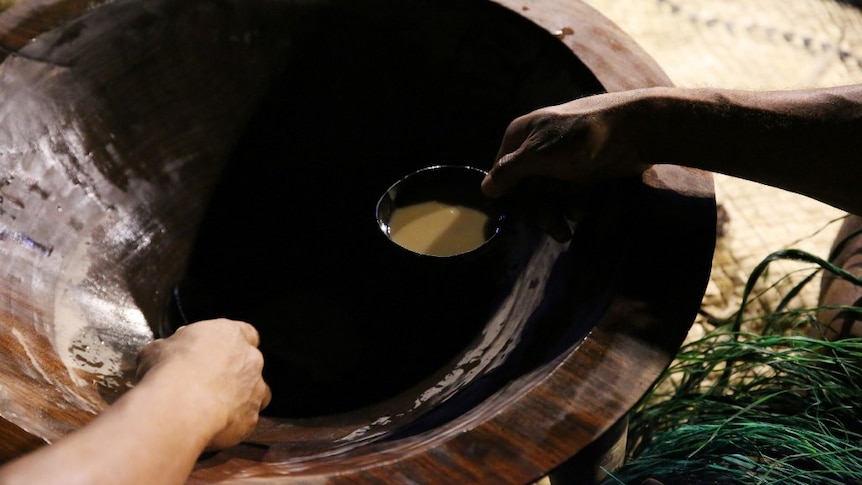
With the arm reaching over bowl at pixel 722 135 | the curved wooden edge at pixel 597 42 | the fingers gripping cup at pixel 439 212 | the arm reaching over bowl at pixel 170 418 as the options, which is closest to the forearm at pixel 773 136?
the arm reaching over bowl at pixel 722 135

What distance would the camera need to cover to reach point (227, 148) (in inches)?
58.4

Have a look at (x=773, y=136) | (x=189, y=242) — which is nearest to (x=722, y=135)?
(x=773, y=136)

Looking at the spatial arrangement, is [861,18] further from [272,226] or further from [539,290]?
[272,226]

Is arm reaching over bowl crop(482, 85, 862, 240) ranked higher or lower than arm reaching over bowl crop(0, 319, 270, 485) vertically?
higher

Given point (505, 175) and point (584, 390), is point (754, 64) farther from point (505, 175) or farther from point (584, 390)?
point (584, 390)

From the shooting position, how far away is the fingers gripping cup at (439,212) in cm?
136

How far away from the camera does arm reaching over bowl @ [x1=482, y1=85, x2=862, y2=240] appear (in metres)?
1.00

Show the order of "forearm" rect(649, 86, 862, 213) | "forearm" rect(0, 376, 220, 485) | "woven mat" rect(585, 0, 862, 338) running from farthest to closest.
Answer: "woven mat" rect(585, 0, 862, 338) < "forearm" rect(649, 86, 862, 213) < "forearm" rect(0, 376, 220, 485)

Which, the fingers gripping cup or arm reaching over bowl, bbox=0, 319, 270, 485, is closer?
arm reaching over bowl, bbox=0, 319, 270, 485

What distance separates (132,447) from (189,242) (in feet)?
2.67

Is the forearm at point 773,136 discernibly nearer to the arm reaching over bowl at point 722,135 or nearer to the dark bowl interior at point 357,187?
the arm reaching over bowl at point 722,135

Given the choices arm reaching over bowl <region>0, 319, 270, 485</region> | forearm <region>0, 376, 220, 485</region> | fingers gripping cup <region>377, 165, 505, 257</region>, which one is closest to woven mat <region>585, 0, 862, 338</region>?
fingers gripping cup <region>377, 165, 505, 257</region>

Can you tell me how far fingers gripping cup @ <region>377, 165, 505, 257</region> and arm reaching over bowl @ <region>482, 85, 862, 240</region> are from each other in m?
0.31

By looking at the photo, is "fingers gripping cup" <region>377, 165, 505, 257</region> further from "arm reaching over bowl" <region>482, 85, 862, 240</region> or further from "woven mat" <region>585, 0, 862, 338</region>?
"woven mat" <region>585, 0, 862, 338</region>
